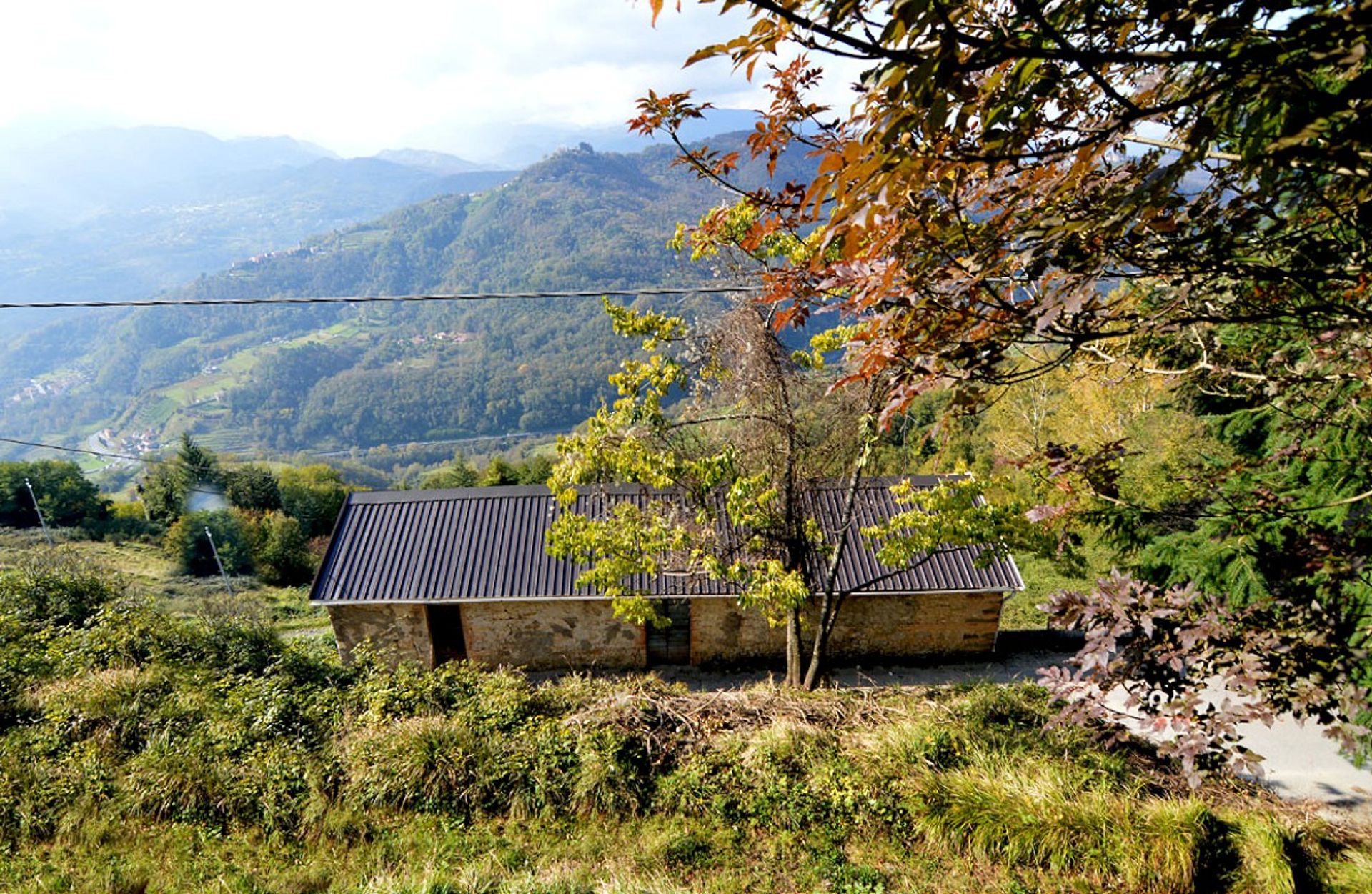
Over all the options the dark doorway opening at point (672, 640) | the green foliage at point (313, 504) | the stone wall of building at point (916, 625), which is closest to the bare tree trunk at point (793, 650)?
the stone wall of building at point (916, 625)

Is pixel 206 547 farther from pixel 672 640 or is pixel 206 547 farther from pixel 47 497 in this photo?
pixel 672 640

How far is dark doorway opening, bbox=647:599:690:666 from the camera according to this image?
1194 cm

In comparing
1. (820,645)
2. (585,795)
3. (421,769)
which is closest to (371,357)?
(820,645)

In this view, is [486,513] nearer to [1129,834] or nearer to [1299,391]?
[1129,834]

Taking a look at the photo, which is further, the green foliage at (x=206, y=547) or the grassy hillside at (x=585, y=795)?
the green foliage at (x=206, y=547)

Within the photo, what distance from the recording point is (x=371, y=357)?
158 m

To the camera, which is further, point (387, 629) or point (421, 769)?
point (387, 629)

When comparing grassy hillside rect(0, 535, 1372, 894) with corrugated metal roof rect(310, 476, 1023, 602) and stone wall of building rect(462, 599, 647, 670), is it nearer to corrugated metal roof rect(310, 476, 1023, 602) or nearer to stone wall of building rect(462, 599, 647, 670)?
corrugated metal roof rect(310, 476, 1023, 602)

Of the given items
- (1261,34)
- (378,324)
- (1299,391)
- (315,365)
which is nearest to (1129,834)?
(1299,391)

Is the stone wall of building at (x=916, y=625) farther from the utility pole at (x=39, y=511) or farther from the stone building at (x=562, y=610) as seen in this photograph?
the utility pole at (x=39, y=511)

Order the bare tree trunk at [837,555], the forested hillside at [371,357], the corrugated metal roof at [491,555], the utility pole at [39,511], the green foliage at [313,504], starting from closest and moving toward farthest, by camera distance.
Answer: the bare tree trunk at [837,555] < the corrugated metal roof at [491,555] < the utility pole at [39,511] < the green foliage at [313,504] < the forested hillside at [371,357]

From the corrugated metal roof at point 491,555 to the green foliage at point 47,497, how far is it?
26761mm

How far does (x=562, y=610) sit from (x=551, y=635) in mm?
570

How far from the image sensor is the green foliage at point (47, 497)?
2936cm
